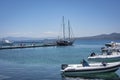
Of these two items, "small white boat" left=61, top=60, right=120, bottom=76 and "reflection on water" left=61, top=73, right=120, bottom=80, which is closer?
"reflection on water" left=61, top=73, right=120, bottom=80

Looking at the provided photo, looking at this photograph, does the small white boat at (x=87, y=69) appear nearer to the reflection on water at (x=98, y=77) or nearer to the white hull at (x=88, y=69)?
the white hull at (x=88, y=69)

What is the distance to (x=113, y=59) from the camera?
160ft

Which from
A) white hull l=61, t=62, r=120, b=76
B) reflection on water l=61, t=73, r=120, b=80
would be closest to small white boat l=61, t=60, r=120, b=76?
white hull l=61, t=62, r=120, b=76

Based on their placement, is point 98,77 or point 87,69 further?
point 87,69

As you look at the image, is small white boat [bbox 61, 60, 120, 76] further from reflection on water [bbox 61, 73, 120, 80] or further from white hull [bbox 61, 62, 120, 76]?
reflection on water [bbox 61, 73, 120, 80]

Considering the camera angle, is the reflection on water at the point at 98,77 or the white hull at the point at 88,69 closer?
the reflection on water at the point at 98,77

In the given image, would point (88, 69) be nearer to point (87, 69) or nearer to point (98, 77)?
point (87, 69)

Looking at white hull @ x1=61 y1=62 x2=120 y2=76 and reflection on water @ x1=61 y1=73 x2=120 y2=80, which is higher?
white hull @ x1=61 y1=62 x2=120 y2=76

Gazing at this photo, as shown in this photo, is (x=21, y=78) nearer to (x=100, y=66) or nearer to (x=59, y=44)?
(x=100, y=66)

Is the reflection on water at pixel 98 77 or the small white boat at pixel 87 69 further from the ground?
the small white boat at pixel 87 69

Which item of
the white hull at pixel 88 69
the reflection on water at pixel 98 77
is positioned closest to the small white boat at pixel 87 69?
the white hull at pixel 88 69

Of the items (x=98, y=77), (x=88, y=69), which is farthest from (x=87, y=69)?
(x=98, y=77)

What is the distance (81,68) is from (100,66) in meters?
2.56

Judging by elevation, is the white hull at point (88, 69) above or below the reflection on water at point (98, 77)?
above
